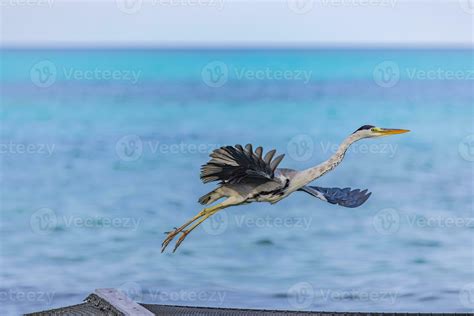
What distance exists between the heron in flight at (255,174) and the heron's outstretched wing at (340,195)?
0.07 metres

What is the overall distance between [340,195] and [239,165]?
2.17 feet

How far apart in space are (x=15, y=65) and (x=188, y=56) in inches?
317

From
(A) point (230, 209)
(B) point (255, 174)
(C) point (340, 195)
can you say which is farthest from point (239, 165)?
(A) point (230, 209)

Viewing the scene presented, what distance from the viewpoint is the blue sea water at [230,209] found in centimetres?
967

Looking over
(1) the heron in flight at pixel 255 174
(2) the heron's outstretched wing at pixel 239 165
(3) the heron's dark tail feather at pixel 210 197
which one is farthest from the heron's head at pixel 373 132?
(3) the heron's dark tail feather at pixel 210 197

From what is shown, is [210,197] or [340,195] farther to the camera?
[340,195]

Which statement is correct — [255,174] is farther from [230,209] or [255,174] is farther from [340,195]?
[230,209]

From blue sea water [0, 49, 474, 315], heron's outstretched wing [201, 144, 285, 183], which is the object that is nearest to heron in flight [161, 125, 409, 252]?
heron's outstretched wing [201, 144, 285, 183]

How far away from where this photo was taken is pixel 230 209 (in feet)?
38.9

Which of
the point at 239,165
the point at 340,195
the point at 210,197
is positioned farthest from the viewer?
the point at 340,195

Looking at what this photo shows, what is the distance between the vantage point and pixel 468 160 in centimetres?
1670

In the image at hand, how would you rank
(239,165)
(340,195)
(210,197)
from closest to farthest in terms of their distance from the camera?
(239,165) < (210,197) < (340,195)

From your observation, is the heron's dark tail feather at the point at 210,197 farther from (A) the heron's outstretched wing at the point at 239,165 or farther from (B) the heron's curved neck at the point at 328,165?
(B) the heron's curved neck at the point at 328,165

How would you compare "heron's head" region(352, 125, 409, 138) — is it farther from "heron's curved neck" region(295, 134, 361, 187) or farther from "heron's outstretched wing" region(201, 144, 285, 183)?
"heron's outstretched wing" region(201, 144, 285, 183)
